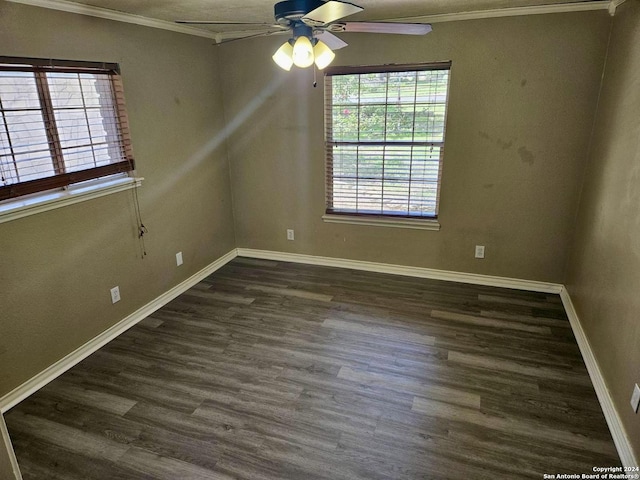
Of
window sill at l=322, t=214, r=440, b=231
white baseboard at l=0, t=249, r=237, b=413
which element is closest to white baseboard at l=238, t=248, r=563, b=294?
window sill at l=322, t=214, r=440, b=231

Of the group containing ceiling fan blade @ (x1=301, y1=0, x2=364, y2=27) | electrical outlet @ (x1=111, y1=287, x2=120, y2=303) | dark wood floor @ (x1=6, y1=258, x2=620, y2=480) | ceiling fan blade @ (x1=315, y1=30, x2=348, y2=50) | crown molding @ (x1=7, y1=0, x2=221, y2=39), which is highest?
crown molding @ (x1=7, y1=0, x2=221, y2=39)

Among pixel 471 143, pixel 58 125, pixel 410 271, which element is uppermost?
pixel 58 125

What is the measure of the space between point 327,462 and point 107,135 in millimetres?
2662

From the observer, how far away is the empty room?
2182 millimetres

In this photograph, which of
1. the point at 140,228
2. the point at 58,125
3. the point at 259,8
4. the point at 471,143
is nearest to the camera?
the point at 58,125

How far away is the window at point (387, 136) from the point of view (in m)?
3.61

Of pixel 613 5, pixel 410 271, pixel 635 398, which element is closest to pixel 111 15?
pixel 410 271

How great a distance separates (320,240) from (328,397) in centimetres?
212

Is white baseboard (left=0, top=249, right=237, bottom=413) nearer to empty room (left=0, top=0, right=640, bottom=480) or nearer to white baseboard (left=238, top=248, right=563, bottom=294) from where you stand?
empty room (left=0, top=0, right=640, bottom=480)

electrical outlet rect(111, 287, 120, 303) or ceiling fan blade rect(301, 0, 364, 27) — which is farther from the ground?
ceiling fan blade rect(301, 0, 364, 27)

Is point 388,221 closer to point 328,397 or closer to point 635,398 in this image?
point 328,397

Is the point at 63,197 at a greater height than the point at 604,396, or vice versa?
the point at 63,197

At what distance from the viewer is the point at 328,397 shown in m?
2.49

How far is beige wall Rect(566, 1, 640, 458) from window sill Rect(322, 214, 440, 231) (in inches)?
47.6
